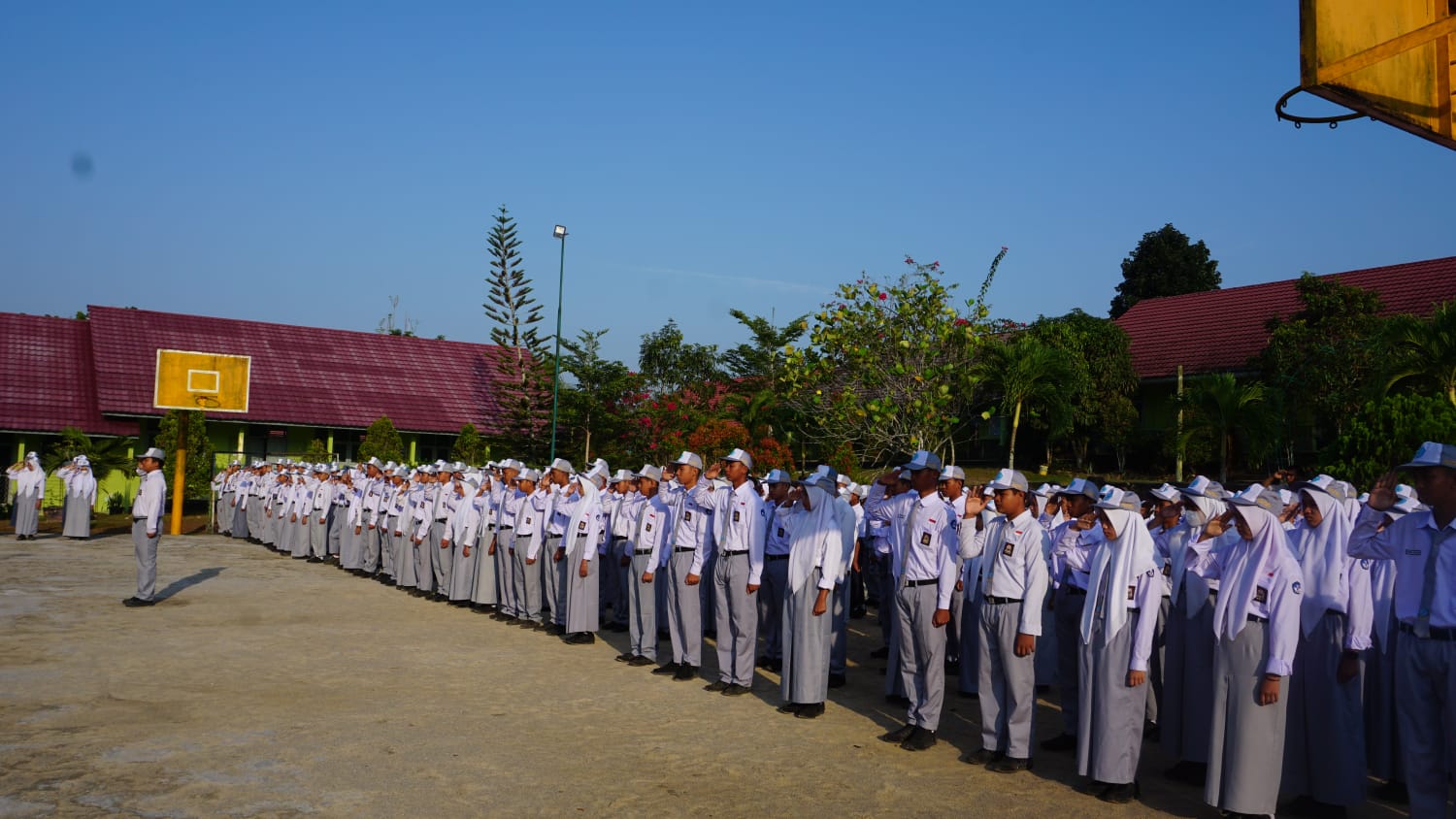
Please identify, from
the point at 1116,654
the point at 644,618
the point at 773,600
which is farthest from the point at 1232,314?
the point at 1116,654

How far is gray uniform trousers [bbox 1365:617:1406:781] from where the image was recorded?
7.18 meters

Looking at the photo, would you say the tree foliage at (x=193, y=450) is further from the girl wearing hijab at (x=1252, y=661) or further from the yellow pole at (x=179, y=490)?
the girl wearing hijab at (x=1252, y=661)

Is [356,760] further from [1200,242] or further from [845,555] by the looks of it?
[1200,242]

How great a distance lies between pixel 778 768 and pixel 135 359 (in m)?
32.1

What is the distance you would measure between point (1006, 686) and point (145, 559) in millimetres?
11189

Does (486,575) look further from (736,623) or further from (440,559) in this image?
(736,623)

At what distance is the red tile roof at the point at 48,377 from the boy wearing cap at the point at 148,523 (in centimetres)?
1972

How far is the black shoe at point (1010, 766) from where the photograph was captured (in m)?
Result: 7.28

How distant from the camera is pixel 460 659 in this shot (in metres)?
10.9

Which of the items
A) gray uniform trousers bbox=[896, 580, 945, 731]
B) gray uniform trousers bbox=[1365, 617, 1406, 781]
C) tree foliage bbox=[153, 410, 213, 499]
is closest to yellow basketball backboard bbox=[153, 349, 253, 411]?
tree foliage bbox=[153, 410, 213, 499]

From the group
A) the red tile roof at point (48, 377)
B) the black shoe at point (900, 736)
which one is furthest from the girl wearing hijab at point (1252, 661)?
the red tile roof at point (48, 377)

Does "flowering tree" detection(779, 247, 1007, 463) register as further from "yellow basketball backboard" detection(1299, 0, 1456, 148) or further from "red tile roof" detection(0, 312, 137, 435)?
"red tile roof" detection(0, 312, 137, 435)

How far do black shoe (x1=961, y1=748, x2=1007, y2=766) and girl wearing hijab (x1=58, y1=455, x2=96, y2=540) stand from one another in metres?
23.3

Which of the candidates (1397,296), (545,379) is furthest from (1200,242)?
(545,379)
